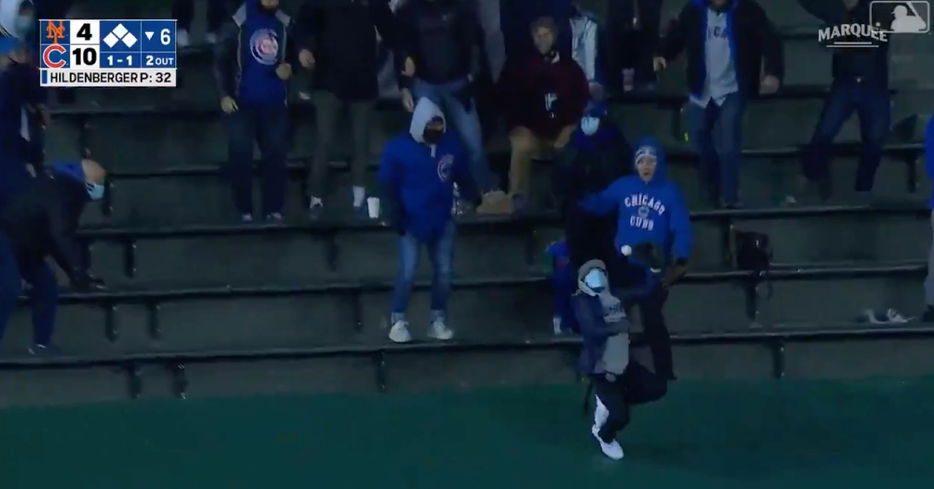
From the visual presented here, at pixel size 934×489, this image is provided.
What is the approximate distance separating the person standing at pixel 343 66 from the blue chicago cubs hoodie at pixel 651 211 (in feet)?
8.14

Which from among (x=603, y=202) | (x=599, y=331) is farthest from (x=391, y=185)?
(x=599, y=331)

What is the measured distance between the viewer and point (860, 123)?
1273 centimetres

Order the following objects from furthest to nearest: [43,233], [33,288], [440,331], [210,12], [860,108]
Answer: [210,12]
[860,108]
[440,331]
[33,288]
[43,233]

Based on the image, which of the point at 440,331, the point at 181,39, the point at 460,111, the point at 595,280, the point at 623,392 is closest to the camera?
the point at 595,280

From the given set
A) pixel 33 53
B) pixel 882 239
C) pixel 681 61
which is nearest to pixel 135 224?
pixel 33 53

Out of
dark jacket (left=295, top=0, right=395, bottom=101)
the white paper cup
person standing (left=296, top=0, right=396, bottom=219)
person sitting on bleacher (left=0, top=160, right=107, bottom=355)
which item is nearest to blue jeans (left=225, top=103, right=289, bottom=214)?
person standing (left=296, top=0, right=396, bottom=219)

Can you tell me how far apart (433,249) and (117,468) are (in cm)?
297

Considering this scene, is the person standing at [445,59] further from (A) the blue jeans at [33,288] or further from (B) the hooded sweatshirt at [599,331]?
(A) the blue jeans at [33,288]

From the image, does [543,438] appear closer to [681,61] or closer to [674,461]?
[674,461]

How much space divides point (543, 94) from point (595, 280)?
3071 millimetres

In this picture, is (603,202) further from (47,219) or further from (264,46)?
(47,219)

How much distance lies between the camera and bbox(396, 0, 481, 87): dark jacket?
12234 millimetres

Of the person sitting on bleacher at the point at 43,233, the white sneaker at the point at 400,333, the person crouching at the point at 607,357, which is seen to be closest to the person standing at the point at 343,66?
the white sneaker at the point at 400,333

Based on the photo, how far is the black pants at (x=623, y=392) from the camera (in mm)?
9844
